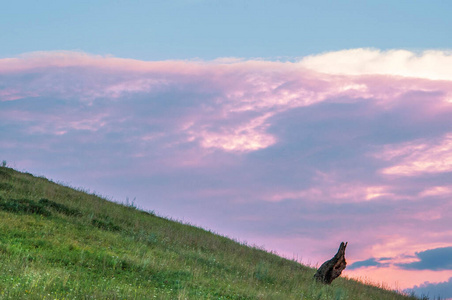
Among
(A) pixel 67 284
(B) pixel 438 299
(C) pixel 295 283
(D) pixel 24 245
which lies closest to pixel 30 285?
(A) pixel 67 284

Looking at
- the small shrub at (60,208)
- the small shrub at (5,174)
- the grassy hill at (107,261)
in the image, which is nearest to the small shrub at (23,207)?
the grassy hill at (107,261)

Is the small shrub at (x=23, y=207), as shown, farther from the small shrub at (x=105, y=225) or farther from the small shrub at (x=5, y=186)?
the small shrub at (x=5, y=186)

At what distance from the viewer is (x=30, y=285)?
42.4 ft

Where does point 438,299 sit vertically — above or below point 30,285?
above

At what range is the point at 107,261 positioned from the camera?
716 inches

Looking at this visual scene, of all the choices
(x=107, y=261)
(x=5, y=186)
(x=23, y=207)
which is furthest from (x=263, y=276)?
(x=5, y=186)

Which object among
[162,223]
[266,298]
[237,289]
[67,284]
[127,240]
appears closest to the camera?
[67,284]

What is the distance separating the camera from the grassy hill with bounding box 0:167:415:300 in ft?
46.0

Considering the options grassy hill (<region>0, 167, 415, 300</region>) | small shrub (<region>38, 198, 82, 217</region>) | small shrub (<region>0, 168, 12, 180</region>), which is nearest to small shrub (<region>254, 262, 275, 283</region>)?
grassy hill (<region>0, 167, 415, 300</region>)

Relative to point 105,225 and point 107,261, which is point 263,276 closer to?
point 107,261

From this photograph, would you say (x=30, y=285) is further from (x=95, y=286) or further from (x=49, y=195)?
(x=49, y=195)

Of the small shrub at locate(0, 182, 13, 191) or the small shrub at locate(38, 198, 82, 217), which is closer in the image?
the small shrub at locate(38, 198, 82, 217)

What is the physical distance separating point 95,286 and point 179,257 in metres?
9.79

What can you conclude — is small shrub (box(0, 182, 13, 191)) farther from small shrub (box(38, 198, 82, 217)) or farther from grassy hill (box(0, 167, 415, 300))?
small shrub (box(38, 198, 82, 217))
